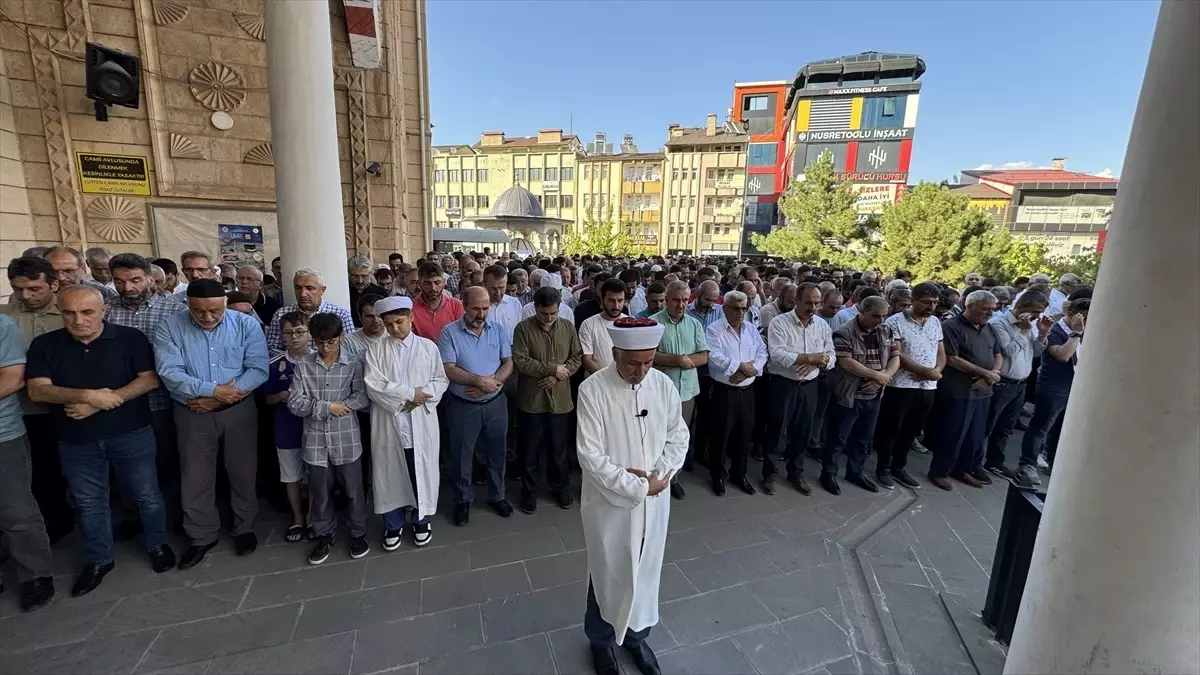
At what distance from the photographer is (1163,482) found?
5.09 feet

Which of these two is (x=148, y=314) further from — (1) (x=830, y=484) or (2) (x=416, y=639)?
(1) (x=830, y=484)

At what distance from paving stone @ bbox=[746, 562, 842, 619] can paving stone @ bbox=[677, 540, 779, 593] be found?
0.09m

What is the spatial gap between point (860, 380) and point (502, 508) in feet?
11.0

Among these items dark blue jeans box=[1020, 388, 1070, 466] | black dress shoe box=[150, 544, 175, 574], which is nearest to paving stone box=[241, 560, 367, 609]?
black dress shoe box=[150, 544, 175, 574]

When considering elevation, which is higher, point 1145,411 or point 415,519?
point 1145,411

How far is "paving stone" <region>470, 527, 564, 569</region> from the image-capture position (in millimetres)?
3572

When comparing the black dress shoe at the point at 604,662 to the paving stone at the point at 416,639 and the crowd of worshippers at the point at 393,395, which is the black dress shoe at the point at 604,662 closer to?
the paving stone at the point at 416,639

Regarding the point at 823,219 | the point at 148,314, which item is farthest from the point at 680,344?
the point at 823,219

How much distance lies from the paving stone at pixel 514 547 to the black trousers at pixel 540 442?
1.59 ft

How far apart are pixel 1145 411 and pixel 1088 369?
20 cm

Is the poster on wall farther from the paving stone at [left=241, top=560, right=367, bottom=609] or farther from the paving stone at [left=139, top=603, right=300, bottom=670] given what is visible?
the paving stone at [left=139, top=603, right=300, bottom=670]

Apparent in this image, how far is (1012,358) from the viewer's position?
16.4 ft

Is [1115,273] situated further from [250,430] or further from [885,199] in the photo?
[885,199]

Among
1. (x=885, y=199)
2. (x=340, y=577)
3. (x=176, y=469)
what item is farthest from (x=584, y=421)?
(x=885, y=199)
